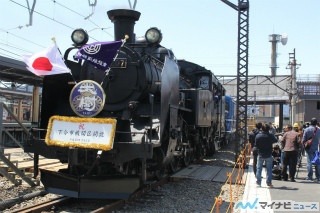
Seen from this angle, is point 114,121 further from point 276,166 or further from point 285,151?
point 276,166

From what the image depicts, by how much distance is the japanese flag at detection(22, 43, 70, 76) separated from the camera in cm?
764

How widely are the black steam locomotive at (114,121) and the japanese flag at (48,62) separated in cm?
44

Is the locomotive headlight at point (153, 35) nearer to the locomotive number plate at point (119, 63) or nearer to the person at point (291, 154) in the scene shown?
the locomotive number plate at point (119, 63)

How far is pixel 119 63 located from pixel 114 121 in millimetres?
1541

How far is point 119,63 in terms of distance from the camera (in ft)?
25.7

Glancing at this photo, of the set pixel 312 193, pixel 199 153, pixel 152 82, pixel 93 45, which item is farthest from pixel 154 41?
pixel 199 153

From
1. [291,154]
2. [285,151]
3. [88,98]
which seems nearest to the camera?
[88,98]

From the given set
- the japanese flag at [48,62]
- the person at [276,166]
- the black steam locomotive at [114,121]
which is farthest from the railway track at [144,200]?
the japanese flag at [48,62]

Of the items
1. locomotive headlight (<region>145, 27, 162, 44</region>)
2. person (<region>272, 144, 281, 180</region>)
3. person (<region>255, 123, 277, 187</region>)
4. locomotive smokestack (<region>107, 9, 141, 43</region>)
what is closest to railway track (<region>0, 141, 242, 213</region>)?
person (<region>255, 123, 277, 187</region>)

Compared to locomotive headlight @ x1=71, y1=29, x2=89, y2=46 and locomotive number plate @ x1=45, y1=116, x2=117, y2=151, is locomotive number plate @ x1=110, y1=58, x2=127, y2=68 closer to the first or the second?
locomotive headlight @ x1=71, y1=29, x2=89, y2=46

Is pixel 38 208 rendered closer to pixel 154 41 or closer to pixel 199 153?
pixel 154 41

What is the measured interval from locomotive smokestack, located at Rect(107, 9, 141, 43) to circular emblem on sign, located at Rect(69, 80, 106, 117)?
74.0 inches

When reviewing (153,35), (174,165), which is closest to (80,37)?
(153,35)

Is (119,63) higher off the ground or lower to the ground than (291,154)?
higher
